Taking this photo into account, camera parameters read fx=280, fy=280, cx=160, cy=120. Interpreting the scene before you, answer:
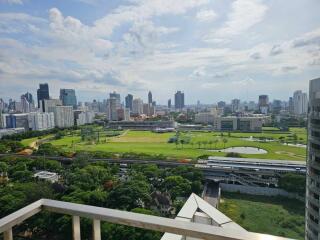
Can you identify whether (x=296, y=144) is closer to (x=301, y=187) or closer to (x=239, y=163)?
(x=239, y=163)

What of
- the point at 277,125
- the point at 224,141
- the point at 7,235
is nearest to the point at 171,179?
the point at 7,235

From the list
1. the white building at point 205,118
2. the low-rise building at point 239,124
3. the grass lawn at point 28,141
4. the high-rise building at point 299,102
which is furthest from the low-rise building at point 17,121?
the high-rise building at point 299,102

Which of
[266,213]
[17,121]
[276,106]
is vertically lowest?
[266,213]

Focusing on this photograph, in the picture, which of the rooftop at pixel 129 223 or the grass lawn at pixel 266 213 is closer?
the rooftop at pixel 129 223

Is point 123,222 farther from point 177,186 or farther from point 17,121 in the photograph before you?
point 17,121

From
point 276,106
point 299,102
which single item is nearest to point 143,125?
point 299,102

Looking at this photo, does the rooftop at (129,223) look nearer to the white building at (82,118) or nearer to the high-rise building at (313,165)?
the high-rise building at (313,165)
